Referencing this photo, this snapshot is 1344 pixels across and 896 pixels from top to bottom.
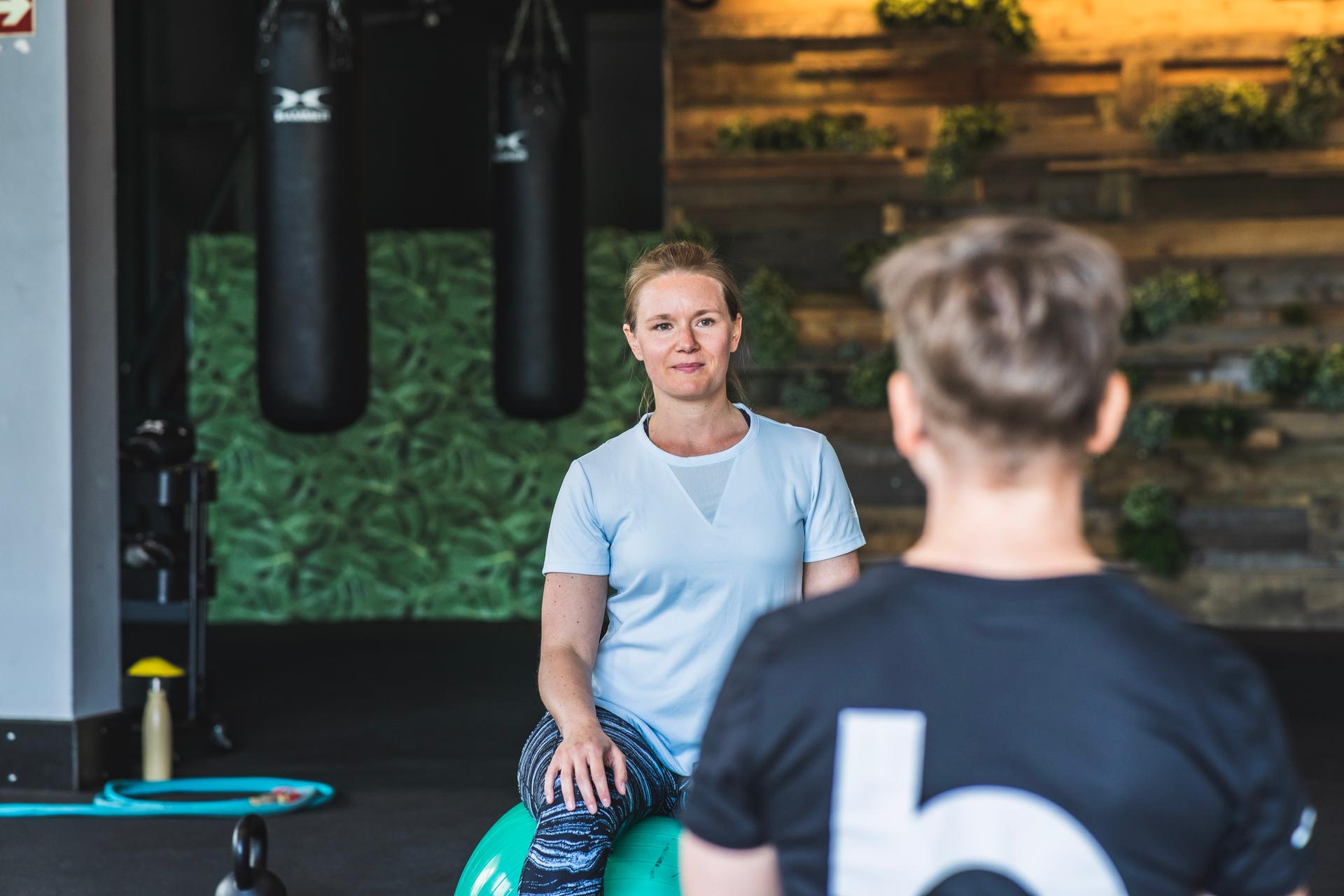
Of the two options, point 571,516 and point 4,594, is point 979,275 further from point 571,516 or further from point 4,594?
point 4,594

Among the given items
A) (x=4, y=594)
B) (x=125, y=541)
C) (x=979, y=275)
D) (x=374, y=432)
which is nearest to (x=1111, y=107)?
(x=374, y=432)

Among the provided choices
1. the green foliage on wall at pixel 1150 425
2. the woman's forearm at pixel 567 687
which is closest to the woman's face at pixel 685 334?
the woman's forearm at pixel 567 687

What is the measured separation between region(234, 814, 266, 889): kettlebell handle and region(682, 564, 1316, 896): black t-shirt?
1.58m

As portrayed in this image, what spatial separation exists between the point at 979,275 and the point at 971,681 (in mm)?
231

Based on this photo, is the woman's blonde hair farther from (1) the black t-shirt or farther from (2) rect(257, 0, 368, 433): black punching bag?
(2) rect(257, 0, 368, 433): black punching bag

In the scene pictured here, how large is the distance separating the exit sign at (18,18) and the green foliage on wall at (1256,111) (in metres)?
4.27

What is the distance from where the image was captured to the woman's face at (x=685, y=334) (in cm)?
188

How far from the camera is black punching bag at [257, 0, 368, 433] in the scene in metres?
4.09

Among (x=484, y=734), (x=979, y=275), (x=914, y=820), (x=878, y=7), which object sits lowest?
(x=484, y=734)

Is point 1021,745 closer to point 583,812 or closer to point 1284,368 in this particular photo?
point 583,812

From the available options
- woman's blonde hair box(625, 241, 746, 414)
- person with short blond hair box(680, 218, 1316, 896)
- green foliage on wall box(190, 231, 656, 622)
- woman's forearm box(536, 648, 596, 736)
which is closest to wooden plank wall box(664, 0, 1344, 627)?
green foliage on wall box(190, 231, 656, 622)

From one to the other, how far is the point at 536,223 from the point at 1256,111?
304 centimetres

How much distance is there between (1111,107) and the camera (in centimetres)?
601

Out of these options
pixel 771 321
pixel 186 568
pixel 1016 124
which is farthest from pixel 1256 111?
pixel 186 568
